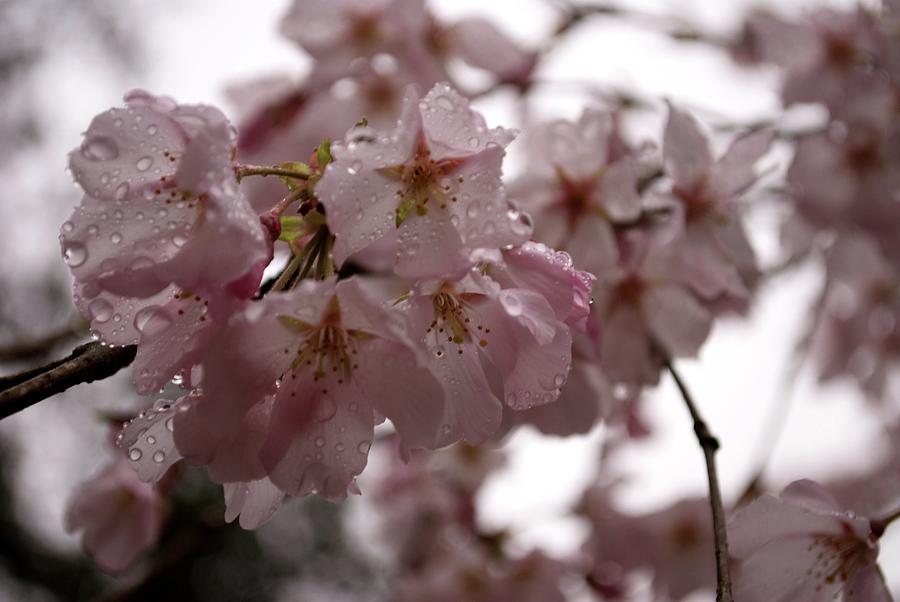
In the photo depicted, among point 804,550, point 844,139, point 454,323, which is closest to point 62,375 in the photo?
point 454,323

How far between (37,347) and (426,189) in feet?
3.57

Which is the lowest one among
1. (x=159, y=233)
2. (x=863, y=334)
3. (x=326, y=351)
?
(x=863, y=334)

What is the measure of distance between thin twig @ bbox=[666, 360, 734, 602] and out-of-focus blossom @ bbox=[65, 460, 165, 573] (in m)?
1.03

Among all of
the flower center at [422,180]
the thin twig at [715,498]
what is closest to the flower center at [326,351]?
the flower center at [422,180]

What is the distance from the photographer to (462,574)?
2.13 meters

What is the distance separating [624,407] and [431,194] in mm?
882

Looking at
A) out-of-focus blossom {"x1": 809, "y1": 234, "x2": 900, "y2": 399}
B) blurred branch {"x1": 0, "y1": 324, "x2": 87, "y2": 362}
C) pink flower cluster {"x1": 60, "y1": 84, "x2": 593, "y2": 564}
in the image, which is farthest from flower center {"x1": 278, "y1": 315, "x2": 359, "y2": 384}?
out-of-focus blossom {"x1": 809, "y1": 234, "x2": 900, "y2": 399}

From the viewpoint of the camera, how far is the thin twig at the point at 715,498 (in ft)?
1.99

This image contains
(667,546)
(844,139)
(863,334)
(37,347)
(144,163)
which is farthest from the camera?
(863,334)

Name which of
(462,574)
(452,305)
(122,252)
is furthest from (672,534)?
(122,252)

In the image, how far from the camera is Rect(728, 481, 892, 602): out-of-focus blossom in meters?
0.75

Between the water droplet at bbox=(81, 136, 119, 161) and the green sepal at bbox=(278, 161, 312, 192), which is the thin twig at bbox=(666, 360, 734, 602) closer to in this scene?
the green sepal at bbox=(278, 161, 312, 192)

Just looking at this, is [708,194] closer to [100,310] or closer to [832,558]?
[832,558]

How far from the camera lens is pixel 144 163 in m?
0.64
